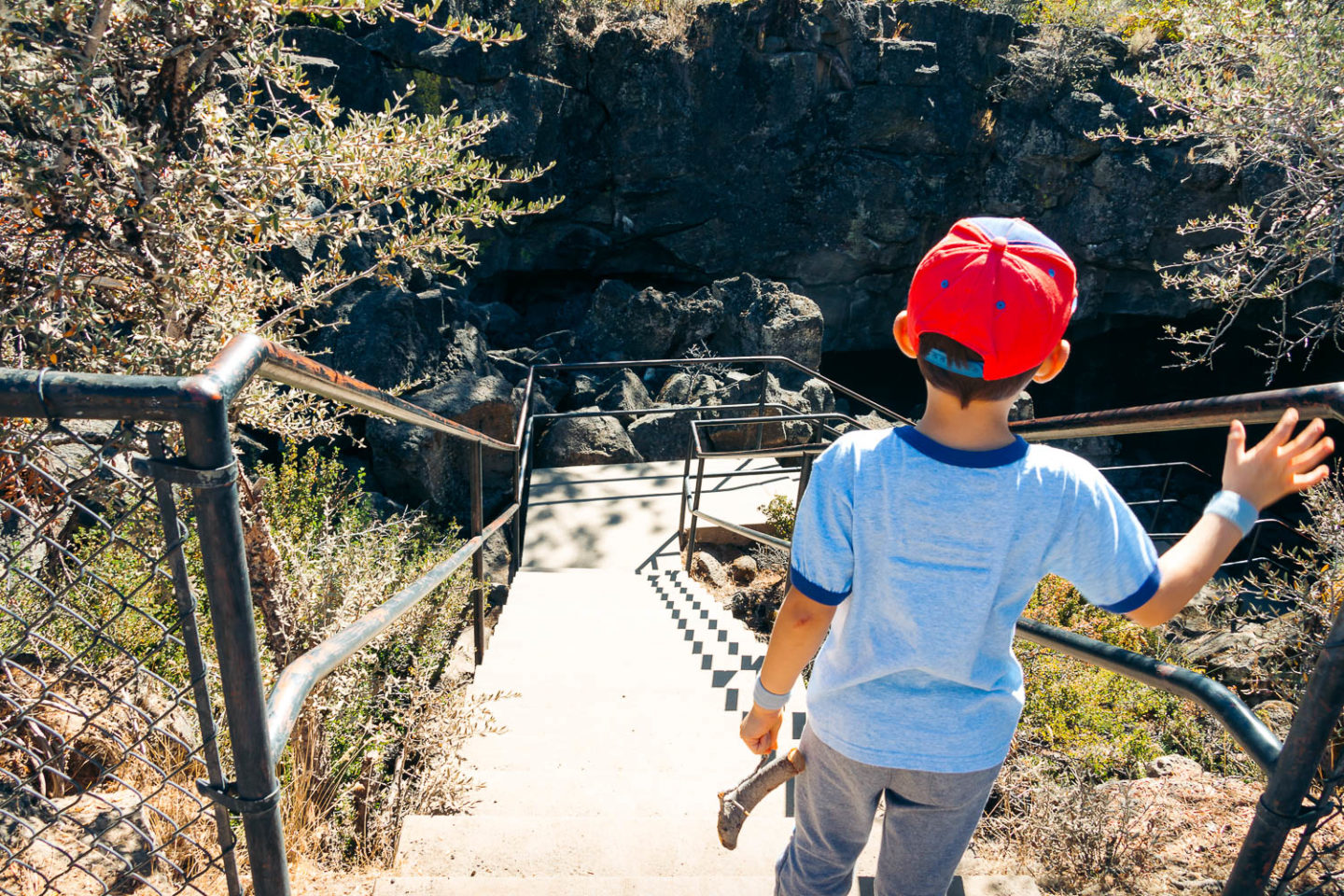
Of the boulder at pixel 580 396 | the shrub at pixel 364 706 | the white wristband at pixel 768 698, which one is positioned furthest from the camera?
the boulder at pixel 580 396

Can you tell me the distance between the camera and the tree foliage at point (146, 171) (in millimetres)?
2590

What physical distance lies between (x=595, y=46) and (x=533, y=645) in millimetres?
11903

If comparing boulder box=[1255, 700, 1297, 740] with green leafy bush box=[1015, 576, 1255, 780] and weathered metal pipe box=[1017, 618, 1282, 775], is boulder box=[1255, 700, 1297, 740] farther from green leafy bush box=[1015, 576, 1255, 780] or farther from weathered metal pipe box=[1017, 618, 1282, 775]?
weathered metal pipe box=[1017, 618, 1282, 775]

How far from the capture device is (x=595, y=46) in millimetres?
13195

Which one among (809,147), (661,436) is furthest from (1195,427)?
(809,147)

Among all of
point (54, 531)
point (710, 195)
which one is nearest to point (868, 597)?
point (54, 531)

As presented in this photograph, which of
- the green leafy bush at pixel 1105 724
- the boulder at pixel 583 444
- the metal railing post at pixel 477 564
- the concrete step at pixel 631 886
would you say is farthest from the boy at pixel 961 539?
the boulder at pixel 583 444

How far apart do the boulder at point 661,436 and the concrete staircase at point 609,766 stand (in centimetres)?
375

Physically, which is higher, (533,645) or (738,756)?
(738,756)

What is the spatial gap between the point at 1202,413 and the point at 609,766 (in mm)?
1998

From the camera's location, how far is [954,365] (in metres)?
1.18

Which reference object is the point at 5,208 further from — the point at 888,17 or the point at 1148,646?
the point at 888,17

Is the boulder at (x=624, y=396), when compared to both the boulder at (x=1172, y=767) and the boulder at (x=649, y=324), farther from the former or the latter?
the boulder at (x=1172, y=767)

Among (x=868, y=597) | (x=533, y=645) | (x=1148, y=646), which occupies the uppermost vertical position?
(x=868, y=597)
